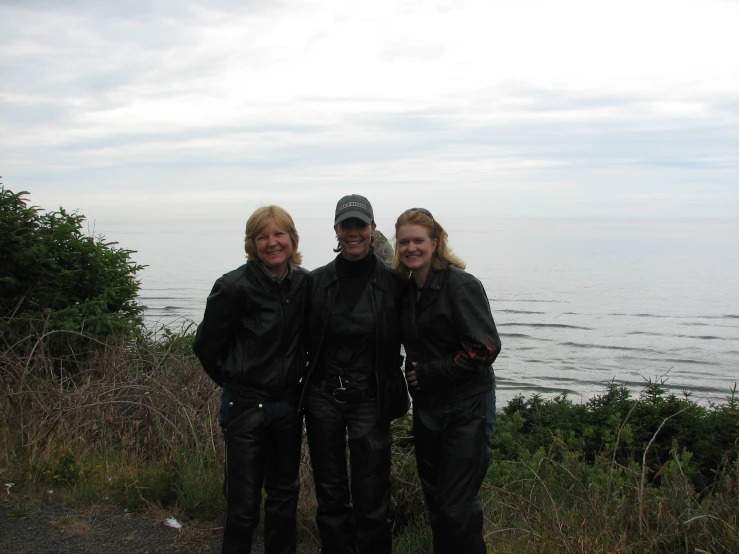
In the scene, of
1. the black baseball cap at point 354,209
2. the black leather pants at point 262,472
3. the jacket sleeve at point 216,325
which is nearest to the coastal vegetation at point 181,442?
the black leather pants at point 262,472

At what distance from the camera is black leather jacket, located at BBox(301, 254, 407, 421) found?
471 centimetres

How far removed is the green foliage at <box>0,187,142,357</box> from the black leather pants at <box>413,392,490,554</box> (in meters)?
4.70

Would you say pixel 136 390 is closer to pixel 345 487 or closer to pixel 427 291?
pixel 345 487

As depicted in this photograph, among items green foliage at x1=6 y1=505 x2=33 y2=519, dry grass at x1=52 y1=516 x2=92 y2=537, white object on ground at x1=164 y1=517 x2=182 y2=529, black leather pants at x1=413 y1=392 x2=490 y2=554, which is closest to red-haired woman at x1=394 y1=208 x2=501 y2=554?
black leather pants at x1=413 y1=392 x2=490 y2=554

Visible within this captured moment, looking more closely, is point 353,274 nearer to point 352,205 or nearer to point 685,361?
point 352,205

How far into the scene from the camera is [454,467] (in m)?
4.46

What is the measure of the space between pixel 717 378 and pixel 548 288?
754 inches

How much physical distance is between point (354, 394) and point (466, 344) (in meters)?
0.74

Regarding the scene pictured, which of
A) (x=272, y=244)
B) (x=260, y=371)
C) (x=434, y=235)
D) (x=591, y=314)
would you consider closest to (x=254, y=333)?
(x=260, y=371)

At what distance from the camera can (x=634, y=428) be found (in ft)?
30.9

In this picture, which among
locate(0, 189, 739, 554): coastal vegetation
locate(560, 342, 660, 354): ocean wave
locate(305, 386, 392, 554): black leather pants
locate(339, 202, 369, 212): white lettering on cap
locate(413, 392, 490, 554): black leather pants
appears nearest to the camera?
locate(413, 392, 490, 554): black leather pants

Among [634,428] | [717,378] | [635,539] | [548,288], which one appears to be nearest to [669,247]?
[548,288]

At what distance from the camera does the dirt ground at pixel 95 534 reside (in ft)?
17.6

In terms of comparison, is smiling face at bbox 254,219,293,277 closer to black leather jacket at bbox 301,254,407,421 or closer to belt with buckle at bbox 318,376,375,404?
black leather jacket at bbox 301,254,407,421
